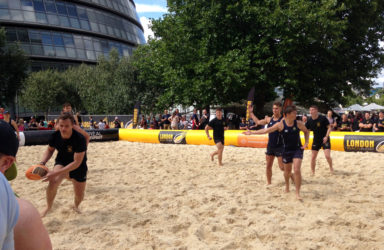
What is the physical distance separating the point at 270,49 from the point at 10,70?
24582 mm

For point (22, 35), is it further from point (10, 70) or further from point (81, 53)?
point (10, 70)

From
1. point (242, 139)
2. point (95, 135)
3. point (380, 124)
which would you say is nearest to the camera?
point (380, 124)

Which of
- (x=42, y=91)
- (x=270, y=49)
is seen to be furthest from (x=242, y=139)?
(x=42, y=91)

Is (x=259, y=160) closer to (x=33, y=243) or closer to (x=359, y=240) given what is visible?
(x=359, y=240)

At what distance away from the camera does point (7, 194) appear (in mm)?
1028

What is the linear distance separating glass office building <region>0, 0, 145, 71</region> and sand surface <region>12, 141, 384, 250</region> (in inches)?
1177

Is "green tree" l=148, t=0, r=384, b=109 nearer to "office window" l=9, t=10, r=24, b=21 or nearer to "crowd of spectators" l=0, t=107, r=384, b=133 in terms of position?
"crowd of spectators" l=0, t=107, r=384, b=133

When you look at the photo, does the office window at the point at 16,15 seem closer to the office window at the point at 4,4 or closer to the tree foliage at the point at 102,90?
the office window at the point at 4,4

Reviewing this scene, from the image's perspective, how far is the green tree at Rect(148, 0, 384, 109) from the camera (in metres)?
14.9

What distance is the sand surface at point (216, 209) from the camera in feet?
12.0

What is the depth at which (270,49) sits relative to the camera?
1608cm

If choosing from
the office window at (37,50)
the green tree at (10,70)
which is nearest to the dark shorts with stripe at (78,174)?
the green tree at (10,70)

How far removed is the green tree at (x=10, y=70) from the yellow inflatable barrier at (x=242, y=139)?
18.2 metres

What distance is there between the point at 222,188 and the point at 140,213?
79.9 inches
